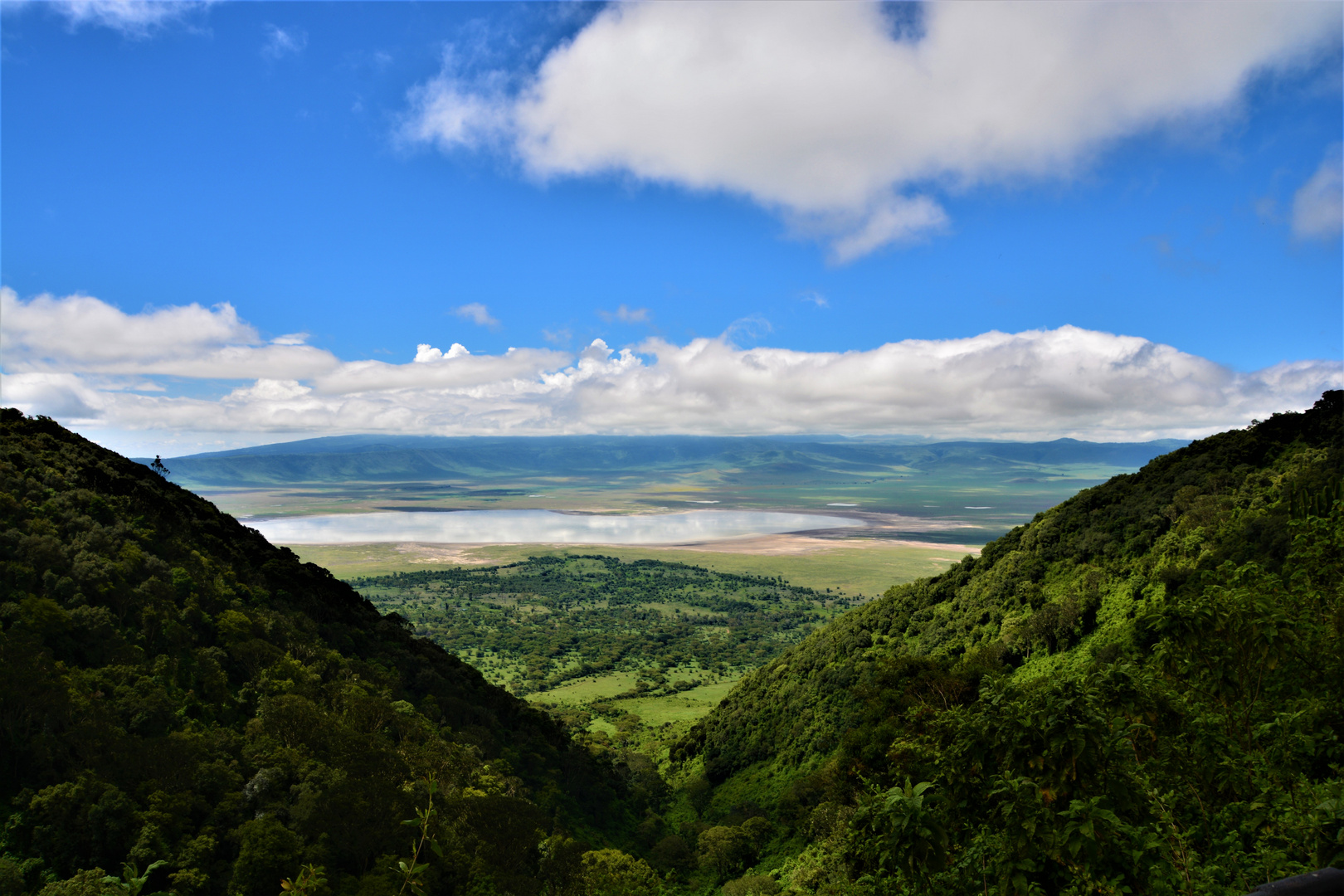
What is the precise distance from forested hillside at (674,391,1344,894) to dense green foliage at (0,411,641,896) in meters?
11.5

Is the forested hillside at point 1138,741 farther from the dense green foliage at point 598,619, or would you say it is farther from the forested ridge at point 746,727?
the dense green foliage at point 598,619

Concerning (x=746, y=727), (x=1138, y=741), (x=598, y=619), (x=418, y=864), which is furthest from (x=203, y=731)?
(x=598, y=619)

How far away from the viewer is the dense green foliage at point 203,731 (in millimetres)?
20047

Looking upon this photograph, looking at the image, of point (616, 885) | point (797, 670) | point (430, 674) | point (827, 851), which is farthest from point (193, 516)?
point (797, 670)

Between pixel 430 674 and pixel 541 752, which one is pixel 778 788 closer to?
pixel 541 752

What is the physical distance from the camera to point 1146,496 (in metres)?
47.1

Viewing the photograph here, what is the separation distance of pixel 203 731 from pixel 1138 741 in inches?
1244

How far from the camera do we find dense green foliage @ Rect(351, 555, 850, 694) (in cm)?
11812

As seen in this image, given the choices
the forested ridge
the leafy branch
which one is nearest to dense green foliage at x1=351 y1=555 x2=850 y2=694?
the forested ridge

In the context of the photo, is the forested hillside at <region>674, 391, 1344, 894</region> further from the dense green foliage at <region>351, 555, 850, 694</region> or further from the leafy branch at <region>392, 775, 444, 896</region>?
the dense green foliage at <region>351, 555, 850, 694</region>

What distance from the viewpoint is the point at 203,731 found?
25.4 metres

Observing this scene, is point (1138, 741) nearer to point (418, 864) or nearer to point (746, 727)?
point (418, 864)

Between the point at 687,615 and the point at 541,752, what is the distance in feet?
376

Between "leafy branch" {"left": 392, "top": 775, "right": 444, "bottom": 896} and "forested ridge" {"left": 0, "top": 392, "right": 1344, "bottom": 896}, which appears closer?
"leafy branch" {"left": 392, "top": 775, "right": 444, "bottom": 896}
